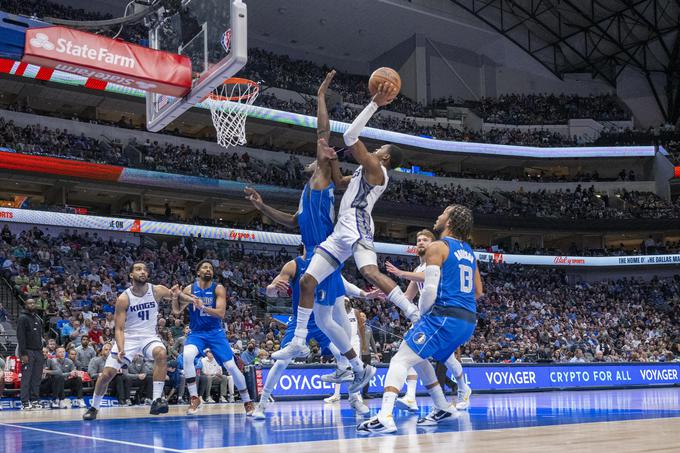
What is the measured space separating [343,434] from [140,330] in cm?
409

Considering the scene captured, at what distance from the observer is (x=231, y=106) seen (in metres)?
16.8

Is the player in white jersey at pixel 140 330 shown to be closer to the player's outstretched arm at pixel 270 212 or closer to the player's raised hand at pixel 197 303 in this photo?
the player's raised hand at pixel 197 303

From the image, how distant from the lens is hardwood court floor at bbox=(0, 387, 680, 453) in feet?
17.8

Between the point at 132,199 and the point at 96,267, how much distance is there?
1225 cm

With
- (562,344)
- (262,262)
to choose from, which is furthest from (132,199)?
(562,344)

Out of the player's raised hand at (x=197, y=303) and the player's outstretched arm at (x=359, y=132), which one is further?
the player's raised hand at (x=197, y=303)

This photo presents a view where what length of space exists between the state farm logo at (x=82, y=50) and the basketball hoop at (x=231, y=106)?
486cm

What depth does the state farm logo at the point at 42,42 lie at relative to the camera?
9930mm

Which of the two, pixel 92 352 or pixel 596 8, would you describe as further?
pixel 596 8

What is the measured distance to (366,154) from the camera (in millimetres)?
7176

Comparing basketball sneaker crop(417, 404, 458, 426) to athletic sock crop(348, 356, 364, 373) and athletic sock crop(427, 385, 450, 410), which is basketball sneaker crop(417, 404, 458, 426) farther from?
athletic sock crop(348, 356, 364, 373)

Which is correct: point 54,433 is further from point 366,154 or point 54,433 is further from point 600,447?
point 600,447

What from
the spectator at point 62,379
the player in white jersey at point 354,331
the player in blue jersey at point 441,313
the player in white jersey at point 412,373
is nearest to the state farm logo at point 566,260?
the player in white jersey at point 354,331

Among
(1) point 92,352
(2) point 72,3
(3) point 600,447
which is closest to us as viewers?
(3) point 600,447
